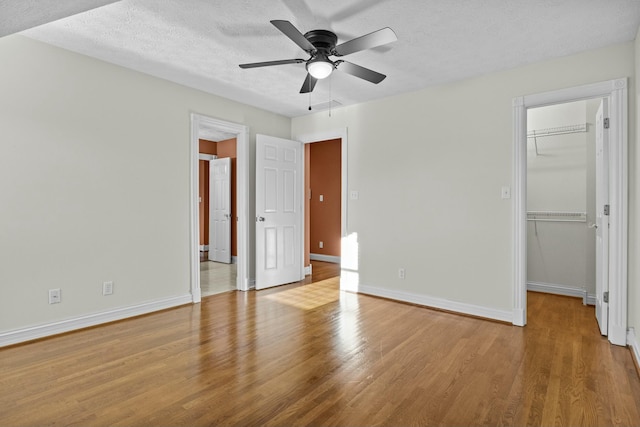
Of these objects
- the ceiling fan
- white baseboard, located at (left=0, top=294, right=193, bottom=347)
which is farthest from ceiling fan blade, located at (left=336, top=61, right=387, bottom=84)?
white baseboard, located at (left=0, top=294, right=193, bottom=347)

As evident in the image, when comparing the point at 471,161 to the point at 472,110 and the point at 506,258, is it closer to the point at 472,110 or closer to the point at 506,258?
the point at 472,110

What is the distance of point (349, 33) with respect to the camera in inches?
109

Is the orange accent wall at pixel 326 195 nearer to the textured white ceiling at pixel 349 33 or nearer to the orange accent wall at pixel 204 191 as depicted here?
the orange accent wall at pixel 204 191

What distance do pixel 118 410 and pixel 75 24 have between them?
8.90 feet

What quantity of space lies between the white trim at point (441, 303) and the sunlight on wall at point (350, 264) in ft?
0.43

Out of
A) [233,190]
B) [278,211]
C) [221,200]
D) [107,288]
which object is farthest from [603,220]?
[221,200]

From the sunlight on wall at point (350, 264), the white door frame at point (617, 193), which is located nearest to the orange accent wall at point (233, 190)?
the sunlight on wall at point (350, 264)

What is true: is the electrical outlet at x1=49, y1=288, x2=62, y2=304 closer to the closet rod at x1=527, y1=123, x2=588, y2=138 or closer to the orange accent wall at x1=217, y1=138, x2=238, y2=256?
the orange accent wall at x1=217, y1=138, x2=238, y2=256

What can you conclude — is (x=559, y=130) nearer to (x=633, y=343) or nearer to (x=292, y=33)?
(x=633, y=343)

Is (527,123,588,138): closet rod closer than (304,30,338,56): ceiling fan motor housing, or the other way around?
(304,30,338,56): ceiling fan motor housing

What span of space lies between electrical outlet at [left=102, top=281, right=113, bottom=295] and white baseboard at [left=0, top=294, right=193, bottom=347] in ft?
0.59

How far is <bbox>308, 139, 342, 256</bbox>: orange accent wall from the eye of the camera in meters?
7.17

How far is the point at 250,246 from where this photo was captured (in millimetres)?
4906

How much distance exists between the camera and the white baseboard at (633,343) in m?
2.51
